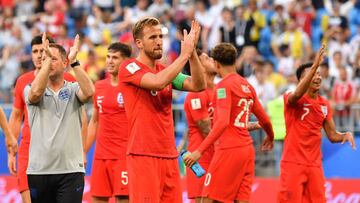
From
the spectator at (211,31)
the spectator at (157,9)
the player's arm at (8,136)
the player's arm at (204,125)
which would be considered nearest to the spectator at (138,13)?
the spectator at (157,9)

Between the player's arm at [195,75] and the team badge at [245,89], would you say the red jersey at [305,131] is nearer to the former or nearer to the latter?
the team badge at [245,89]

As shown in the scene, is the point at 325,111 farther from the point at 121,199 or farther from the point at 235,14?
the point at 235,14

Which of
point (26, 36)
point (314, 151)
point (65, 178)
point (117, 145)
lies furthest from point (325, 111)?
point (26, 36)

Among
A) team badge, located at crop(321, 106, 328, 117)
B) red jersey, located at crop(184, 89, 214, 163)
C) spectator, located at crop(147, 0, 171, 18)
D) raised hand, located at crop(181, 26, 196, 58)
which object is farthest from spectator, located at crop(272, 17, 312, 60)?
raised hand, located at crop(181, 26, 196, 58)

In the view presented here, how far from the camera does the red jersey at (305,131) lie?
13.5 meters

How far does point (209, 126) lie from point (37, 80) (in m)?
3.54

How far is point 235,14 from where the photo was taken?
24953mm

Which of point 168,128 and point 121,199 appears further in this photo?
point 121,199

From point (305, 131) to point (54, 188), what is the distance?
3.65m

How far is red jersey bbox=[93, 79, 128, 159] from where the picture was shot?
1420cm

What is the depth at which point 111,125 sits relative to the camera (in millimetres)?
14234

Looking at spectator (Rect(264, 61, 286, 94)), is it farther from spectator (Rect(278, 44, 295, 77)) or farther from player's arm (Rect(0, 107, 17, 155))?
player's arm (Rect(0, 107, 17, 155))

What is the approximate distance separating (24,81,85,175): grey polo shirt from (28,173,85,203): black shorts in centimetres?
7

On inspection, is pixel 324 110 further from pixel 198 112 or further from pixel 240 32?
pixel 240 32
